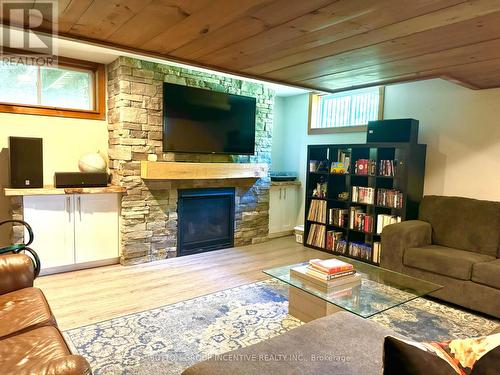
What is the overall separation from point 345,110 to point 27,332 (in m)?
4.42

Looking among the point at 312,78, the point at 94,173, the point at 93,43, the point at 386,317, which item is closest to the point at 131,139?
the point at 94,173

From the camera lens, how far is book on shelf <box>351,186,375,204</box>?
4.06 metres

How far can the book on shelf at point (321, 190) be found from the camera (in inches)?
183

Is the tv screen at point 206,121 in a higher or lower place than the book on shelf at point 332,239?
higher

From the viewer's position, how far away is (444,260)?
2951 millimetres

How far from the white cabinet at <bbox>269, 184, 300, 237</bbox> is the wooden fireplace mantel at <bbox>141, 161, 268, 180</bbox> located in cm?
56

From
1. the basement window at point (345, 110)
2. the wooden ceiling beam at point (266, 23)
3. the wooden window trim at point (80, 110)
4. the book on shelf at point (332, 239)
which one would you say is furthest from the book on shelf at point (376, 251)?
the wooden window trim at point (80, 110)

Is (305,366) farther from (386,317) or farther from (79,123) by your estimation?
(79,123)

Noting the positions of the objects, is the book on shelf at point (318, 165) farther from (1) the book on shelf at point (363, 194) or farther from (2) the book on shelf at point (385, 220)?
(2) the book on shelf at point (385, 220)

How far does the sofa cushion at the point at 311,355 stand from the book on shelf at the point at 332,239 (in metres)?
2.87

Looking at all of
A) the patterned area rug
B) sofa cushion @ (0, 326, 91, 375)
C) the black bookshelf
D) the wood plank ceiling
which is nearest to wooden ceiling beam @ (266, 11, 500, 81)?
the wood plank ceiling

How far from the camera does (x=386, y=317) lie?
2.71 m

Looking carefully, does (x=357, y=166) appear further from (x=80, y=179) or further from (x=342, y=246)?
(x=80, y=179)

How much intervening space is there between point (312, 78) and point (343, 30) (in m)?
1.11
